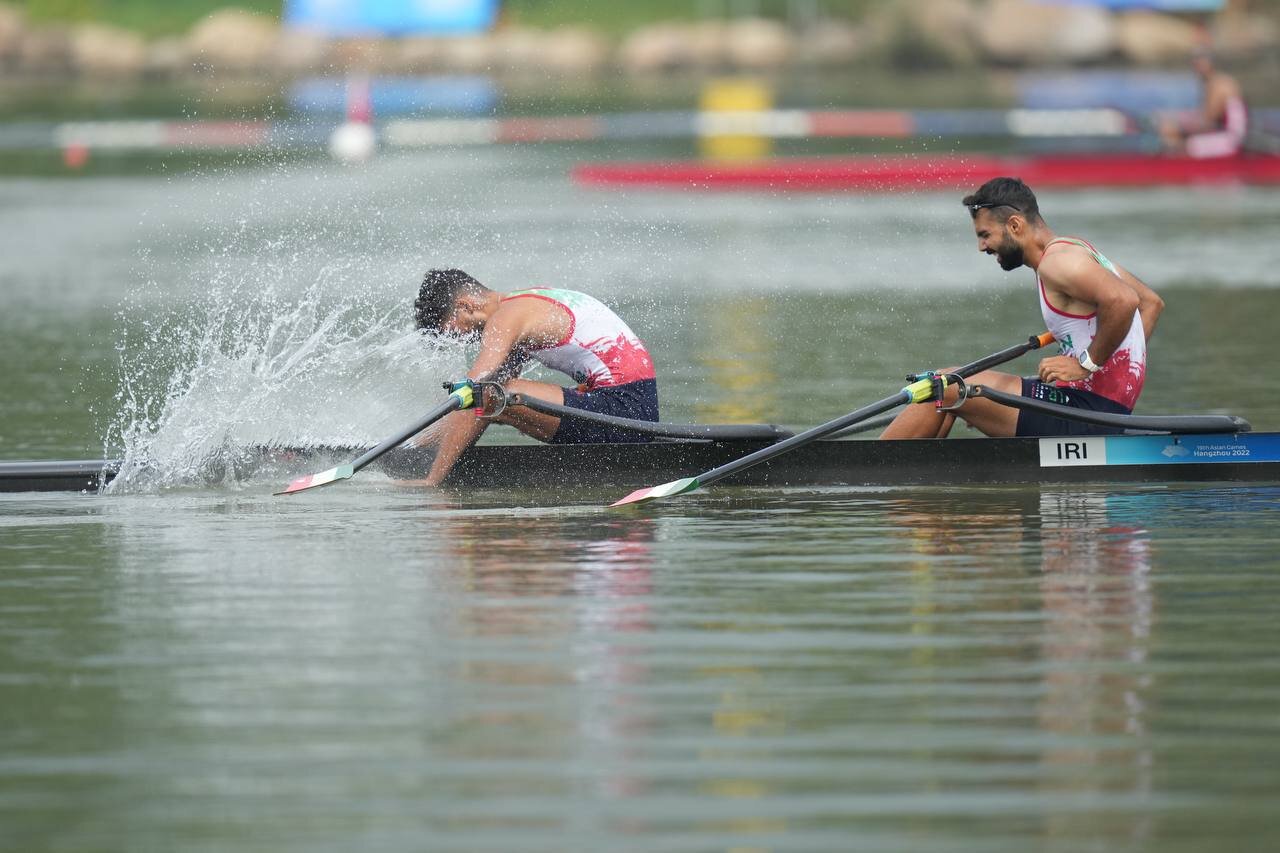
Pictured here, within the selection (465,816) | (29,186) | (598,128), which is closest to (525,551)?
(465,816)

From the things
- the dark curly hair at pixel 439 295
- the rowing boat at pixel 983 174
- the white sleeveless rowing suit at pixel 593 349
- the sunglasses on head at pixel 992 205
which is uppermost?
the rowing boat at pixel 983 174

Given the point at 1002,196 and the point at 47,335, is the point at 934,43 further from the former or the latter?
the point at 1002,196

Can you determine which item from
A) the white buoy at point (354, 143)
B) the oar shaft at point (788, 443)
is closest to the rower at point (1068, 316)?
the oar shaft at point (788, 443)

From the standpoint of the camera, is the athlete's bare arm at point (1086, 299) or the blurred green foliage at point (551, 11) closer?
the athlete's bare arm at point (1086, 299)

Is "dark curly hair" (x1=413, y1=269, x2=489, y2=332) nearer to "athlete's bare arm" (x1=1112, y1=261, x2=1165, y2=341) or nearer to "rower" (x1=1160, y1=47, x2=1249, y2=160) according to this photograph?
"athlete's bare arm" (x1=1112, y1=261, x2=1165, y2=341)

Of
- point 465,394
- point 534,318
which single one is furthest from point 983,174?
point 465,394

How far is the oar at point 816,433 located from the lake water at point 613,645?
0.19 metres

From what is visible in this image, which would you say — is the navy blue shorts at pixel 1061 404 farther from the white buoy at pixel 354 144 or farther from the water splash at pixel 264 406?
the white buoy at pixel 354 144

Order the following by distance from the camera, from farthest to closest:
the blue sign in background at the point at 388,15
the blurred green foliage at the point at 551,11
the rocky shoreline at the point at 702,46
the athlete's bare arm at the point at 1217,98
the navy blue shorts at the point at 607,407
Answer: the blurred green foliage at the point at 551,11
the rocky shoreline at the point at 702,46
the blue sign in background at the point at 388,15
the athlete's bare arm at the point at 1217,98
the navy blue shorts at the point at 607,407

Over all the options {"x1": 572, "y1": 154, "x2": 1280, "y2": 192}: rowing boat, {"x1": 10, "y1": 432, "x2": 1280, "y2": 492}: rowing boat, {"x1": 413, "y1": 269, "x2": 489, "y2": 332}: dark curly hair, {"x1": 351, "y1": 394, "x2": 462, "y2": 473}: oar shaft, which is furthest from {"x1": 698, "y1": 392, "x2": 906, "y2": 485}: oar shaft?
{"x1": 572, "y1": 154, "x2": 1280, "y2": 192}: rowing boat

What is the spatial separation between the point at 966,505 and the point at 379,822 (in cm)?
483

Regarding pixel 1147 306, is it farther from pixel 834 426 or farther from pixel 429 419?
pixel 429 419

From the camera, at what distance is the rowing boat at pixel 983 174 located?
28047 millimetres

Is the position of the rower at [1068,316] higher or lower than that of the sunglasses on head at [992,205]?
lower
